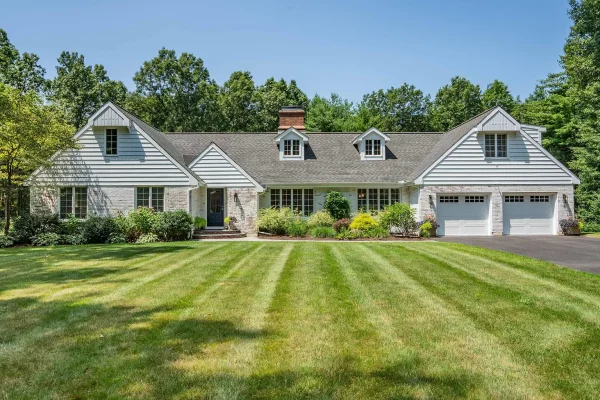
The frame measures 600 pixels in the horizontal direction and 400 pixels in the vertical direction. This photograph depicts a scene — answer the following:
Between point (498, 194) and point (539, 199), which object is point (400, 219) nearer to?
point (498, 194)

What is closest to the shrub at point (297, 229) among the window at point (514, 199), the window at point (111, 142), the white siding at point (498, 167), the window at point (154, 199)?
the window at point (154, 199)

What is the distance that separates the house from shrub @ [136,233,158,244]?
90.6 inches

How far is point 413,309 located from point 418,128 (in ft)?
149

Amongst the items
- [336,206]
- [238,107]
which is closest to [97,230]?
[336,206]

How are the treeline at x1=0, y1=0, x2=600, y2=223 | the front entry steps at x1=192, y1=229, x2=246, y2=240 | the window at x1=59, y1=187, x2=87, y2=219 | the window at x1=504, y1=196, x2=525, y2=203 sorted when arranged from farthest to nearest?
the treeline at x1=0, y1=0, x2=600, y2=223 < the window at x1=504, y1=196, x2=525, y2=203 < the window at x1=59, y1=187, x2=87, y2=219 < the front entry steps at x1=192, y1=229, x2=246, y2=240

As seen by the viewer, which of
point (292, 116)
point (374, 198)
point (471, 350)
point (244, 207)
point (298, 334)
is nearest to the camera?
point (471, 350)

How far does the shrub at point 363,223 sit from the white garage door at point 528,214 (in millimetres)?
7524

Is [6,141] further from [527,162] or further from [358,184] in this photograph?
[527,162]

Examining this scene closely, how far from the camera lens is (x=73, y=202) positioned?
1983cm

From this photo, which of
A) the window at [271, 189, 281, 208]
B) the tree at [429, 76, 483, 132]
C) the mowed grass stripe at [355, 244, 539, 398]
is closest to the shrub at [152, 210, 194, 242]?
the window at [271, 189, 281, 208]

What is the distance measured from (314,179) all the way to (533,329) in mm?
17296

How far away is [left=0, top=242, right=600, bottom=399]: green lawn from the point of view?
3543 mm

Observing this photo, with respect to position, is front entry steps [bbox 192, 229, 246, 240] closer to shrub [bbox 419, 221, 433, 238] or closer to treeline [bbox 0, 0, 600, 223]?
shrub [bbox 419, 221, 433, 238]

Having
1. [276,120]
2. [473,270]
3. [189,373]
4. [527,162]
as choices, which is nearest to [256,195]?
[473,270]
